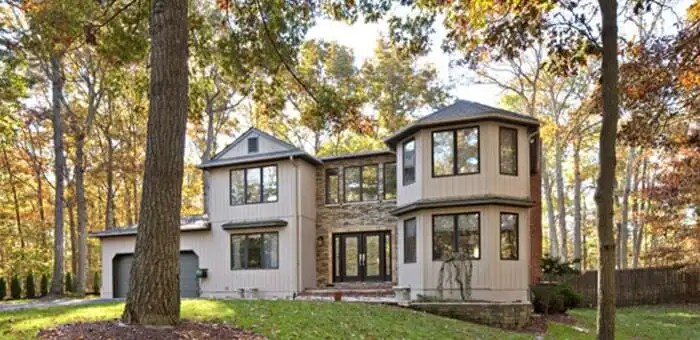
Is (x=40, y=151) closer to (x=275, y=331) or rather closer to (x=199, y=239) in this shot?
(x=199, y=239)

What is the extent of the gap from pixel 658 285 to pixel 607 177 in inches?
686

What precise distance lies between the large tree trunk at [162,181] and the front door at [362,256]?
12020 mm

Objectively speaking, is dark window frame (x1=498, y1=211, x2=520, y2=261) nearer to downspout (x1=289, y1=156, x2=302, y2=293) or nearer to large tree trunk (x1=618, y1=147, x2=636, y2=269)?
downspout (x1=289, y1=156, x2=302, y2=293)

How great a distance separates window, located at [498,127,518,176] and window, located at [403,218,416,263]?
2.97m

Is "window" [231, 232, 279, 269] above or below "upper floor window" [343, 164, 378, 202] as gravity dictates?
A: below

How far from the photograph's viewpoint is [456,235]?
1533cm

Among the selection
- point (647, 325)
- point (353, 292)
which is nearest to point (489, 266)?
point (647, 325)

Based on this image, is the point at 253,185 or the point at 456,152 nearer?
the point at 456,152

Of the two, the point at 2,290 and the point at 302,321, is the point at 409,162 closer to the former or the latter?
the point at 302,321

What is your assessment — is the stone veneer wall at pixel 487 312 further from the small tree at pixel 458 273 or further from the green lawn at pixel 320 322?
the small tree at pixel 458 273

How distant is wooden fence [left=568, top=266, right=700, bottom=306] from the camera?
68.5ft

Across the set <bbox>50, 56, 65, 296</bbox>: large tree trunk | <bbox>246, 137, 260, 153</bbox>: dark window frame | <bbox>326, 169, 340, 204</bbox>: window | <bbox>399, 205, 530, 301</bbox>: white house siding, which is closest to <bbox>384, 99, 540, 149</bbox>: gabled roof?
<bbox>399, 205, 530, 301</bbox>: white house siding

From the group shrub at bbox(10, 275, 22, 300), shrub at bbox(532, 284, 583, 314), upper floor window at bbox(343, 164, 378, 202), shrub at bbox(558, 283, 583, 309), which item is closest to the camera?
shrub at bbox(532, 284, 583, 314)

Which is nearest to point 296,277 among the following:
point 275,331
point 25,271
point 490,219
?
point 490,219
